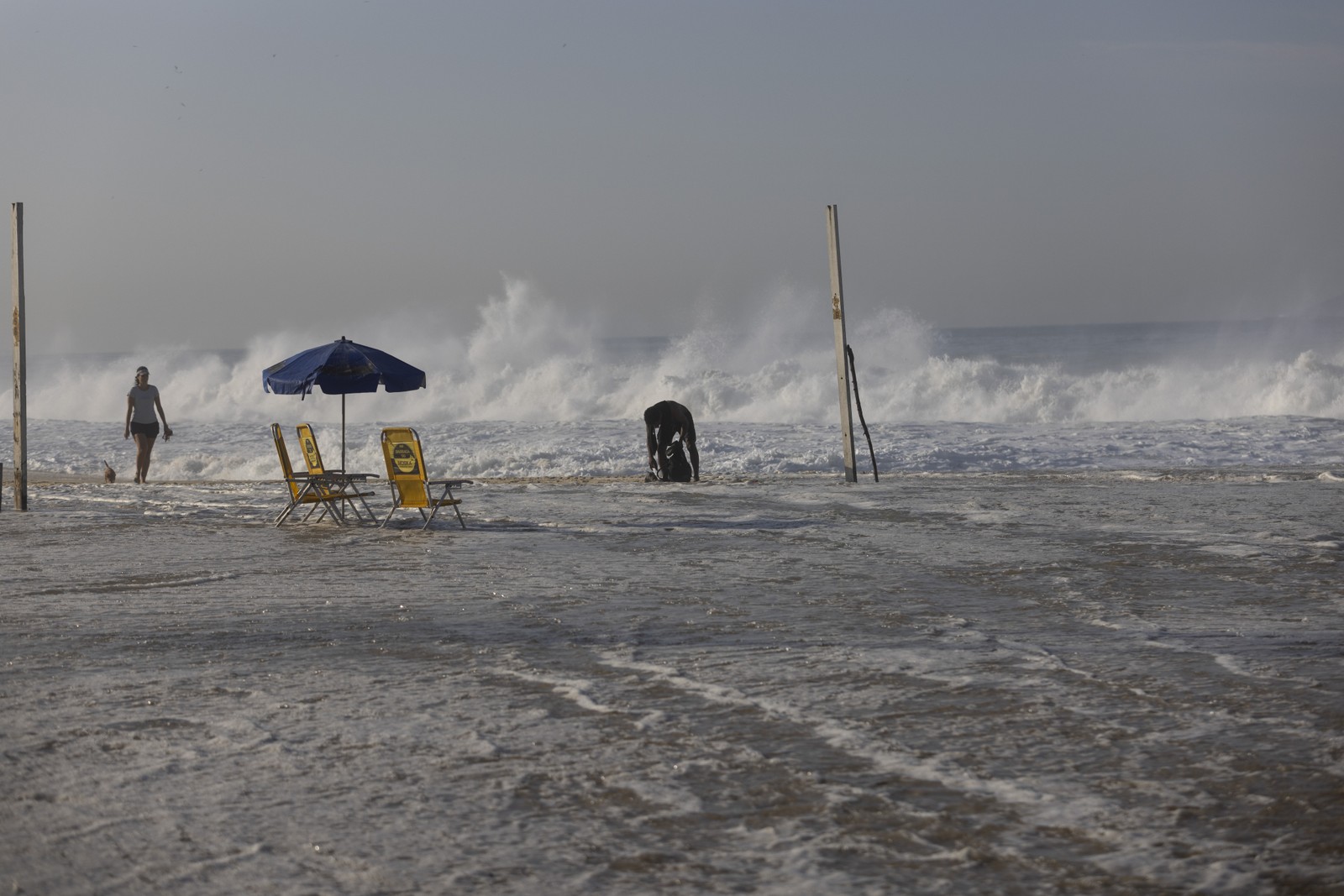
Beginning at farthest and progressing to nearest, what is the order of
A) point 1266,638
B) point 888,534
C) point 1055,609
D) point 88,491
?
point 88,491
point 888,534
point 1055,609
point 1266,638

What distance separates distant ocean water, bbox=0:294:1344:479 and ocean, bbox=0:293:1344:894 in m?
7.67

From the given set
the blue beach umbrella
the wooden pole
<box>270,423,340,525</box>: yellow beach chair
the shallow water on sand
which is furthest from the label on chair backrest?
the wooden pole

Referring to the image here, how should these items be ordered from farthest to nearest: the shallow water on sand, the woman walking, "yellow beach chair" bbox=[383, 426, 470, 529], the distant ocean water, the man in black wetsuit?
the distant ocean water → the woman walking → the man in black wetsuit → "yellow beach chair" bbox=[383, 426, 470, 529] → the shallow water on sand

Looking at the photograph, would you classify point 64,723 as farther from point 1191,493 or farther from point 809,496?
point 1191,493

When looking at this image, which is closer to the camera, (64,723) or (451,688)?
(64,723)

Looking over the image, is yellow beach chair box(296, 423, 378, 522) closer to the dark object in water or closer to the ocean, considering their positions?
the ocean

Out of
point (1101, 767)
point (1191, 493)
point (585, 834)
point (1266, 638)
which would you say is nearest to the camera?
point (585, 834)

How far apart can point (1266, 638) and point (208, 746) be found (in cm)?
473

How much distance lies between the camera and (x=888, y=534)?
36.3ft

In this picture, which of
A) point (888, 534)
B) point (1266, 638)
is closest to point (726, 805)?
point (1266, 638)

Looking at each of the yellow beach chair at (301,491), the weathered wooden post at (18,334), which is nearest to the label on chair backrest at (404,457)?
the yellow beach chair at (301,491)

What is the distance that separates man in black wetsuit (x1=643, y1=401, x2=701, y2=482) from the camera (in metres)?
15.9

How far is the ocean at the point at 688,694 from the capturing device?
12.7 ft

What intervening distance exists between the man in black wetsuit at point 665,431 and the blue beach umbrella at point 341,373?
3.41 meters
